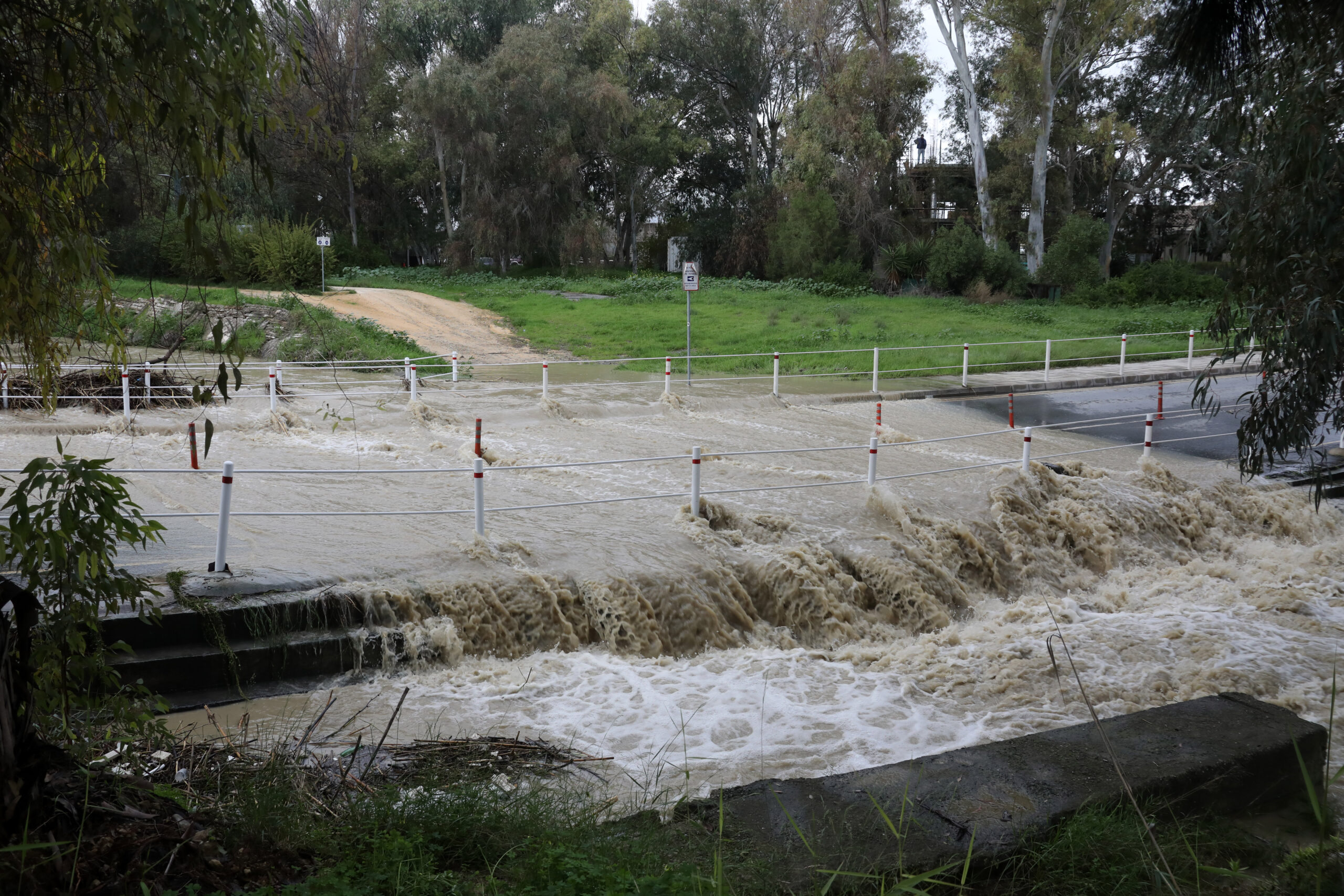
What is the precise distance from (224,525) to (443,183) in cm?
4699

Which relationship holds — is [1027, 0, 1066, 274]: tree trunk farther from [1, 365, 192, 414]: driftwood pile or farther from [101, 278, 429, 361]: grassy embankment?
[1, 365, 192, 414]: driftwood pile

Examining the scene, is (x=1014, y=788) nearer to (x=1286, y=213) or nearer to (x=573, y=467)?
(x=1286, y=213)

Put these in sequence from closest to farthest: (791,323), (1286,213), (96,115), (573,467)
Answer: (96,115)
(1286,213)
(573,467)
(791,323)

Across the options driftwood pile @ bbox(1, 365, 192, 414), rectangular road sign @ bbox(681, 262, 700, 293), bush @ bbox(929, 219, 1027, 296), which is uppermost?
bush @ bbox(929, 219, 1027, 296)

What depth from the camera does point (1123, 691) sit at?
27.8 ft

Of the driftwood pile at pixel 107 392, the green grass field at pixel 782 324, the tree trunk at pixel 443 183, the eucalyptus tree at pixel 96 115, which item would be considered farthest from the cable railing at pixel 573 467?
the tree trunk at pixel 443 183

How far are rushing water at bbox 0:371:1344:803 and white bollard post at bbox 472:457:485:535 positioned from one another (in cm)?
16

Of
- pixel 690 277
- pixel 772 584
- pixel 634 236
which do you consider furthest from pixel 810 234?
pixel 772 584

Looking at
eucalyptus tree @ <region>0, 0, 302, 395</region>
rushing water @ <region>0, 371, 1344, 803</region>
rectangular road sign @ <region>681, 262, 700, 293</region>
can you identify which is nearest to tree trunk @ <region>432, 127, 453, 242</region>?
rectangular road sign @ <region>681, 262, 700, 293</region>

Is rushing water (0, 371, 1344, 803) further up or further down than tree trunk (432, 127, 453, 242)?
further down

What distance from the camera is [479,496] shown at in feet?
31.7

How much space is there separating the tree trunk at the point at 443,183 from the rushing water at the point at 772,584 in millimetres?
37177

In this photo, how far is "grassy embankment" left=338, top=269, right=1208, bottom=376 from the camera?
2734cm

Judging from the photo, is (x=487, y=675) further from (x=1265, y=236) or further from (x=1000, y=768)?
(x=1265, y=236)
